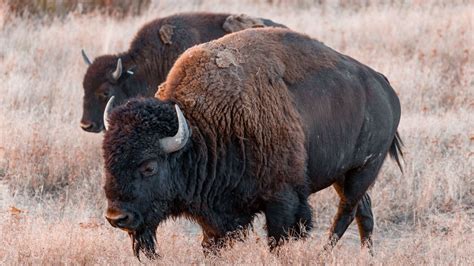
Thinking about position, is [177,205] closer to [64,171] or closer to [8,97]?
[64,171]

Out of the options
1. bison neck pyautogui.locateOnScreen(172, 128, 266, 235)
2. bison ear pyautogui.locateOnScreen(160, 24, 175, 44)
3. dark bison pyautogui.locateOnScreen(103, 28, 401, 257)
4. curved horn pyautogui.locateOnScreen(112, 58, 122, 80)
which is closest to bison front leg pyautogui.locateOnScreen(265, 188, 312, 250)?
dark bison pyautogui.locateOnScreen(103, 28, 401, 257)

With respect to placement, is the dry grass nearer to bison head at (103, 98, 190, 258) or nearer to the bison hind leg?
the bison hind leg

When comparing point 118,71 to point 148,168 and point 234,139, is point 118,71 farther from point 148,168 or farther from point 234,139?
point 148,168

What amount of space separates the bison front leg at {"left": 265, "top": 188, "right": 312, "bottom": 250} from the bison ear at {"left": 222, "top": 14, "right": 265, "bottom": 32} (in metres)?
4.34

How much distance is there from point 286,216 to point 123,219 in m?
1.19

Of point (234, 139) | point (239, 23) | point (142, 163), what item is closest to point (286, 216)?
point (234, 139)

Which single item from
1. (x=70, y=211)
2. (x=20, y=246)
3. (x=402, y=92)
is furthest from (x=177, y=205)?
(x=402, y=92)

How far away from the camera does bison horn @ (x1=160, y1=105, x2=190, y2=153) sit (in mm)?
5625

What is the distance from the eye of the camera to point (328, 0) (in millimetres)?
19391

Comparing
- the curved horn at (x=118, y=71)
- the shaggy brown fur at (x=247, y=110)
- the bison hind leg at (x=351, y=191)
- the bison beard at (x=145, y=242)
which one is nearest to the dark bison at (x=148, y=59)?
the curved horn at (x=118, y=71)

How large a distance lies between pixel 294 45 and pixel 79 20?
9.97 meters

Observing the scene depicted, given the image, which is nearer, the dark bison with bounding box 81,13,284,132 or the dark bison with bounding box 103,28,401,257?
the dark bison with bounding box 103,28,401,257

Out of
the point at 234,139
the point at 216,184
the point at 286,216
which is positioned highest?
the point at 234,139

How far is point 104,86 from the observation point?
10.3m
